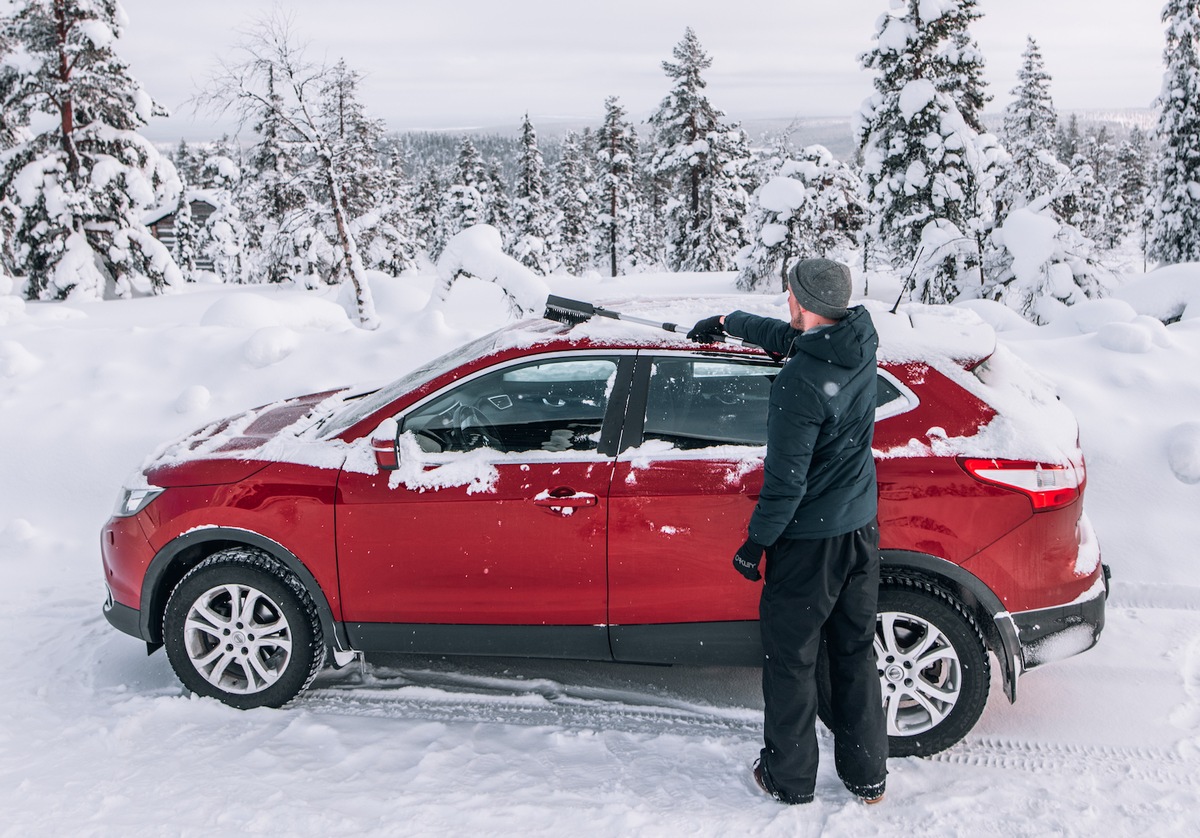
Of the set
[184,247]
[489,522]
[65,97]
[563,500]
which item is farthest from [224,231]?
[563,500]

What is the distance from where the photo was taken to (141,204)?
918 inches

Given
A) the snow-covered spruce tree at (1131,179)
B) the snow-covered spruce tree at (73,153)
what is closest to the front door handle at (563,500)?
the snow-covered spruce tree at (73,153)

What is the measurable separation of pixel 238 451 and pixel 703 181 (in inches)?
1361

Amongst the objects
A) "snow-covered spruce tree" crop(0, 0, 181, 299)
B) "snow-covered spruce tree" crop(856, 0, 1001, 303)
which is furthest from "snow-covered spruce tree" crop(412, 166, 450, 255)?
"snow-covered spruce tree" crop(856, 0, 1001, 303)

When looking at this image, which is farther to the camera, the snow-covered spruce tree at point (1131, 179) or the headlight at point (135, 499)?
the snow-covered spruce tree at point (1131, 179)

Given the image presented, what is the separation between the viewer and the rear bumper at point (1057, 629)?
3.48m

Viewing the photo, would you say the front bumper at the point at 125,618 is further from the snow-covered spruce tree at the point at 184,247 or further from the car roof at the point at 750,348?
the snow-covered spruce tree at the point at 184,247

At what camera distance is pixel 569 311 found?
4109mm

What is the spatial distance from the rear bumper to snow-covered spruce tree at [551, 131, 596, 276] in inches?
1783

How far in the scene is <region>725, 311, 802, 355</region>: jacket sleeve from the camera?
140 inches

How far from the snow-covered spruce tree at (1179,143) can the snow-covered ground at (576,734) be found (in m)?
29.8

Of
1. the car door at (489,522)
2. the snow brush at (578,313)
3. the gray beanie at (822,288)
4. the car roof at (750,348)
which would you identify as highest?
the gray beanie at (822,288)

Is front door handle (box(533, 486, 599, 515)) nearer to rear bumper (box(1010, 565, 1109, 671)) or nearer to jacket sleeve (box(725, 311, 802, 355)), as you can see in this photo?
jacket sleeve (box(725, 311, 802, 355))

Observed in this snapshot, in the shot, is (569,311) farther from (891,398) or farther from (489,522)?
(891,398)
